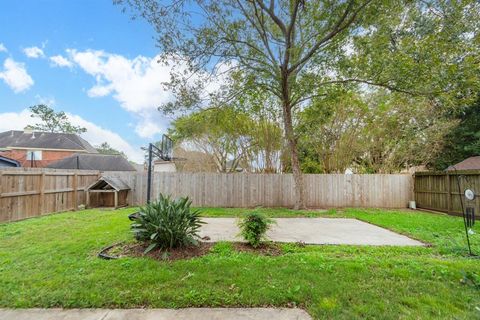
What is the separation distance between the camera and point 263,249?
409 cm

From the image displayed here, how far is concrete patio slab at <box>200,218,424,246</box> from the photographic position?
4.80 metres

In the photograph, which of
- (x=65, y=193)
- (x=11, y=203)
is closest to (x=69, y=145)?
(x=65, y=193)

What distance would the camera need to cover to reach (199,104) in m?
8.73

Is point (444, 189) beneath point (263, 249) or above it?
above

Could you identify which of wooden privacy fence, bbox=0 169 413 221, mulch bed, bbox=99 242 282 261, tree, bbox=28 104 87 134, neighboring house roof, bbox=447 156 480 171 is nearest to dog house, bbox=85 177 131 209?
wooden privacy fence, bbox=0 169 413 221

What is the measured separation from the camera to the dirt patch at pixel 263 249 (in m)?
3.93

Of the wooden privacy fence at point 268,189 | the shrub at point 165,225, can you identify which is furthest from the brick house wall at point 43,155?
the shrub at point 165,225

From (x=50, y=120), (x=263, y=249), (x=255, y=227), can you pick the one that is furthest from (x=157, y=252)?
(x=50, y=120)

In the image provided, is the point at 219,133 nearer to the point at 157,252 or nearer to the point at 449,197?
the point at 157,252

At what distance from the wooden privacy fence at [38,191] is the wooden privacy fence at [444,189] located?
12.8m

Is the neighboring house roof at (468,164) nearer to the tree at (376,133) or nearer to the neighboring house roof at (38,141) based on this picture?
the tree at (376,133)

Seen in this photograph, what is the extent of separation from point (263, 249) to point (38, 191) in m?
7.56

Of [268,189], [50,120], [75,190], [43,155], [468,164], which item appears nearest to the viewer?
[75,190]

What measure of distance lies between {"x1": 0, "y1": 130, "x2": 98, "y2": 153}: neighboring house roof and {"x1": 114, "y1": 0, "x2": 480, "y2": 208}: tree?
1913 cm
